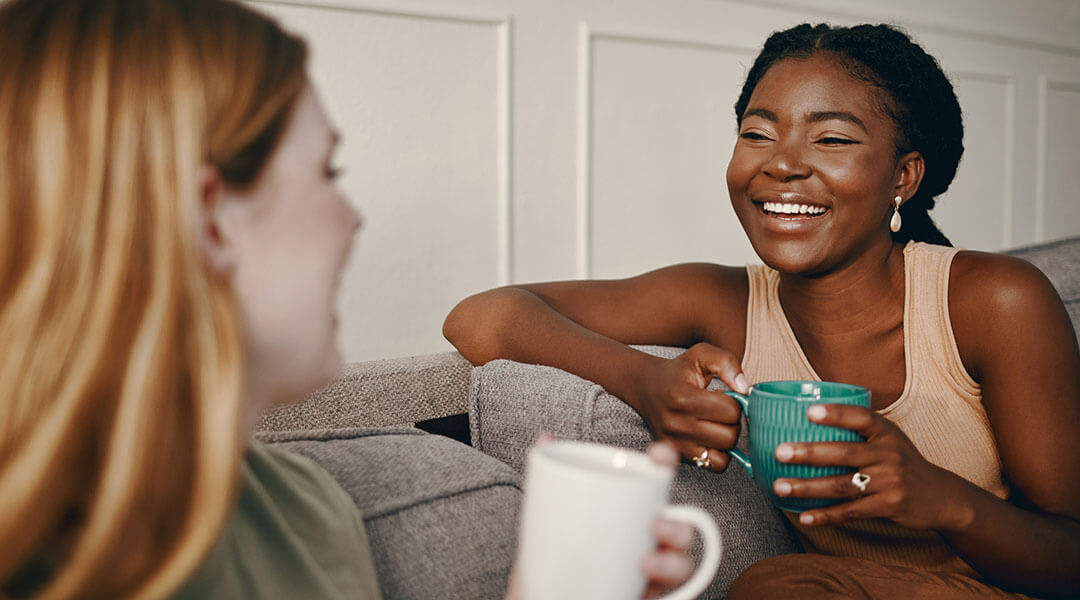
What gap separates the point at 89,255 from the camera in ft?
1.74

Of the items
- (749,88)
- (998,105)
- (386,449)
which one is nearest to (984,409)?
(749,88)

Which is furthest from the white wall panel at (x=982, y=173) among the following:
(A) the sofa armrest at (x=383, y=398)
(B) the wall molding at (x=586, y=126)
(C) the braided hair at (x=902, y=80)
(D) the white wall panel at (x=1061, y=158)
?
(A) the sofa armrest at (x=383, y=398)

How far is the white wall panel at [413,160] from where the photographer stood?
6.47 ft

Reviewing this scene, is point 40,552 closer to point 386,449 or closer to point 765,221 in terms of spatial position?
point 386,449

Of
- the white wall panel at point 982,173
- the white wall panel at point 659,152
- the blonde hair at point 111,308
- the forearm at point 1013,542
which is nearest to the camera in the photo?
the blonde hair at point 111,308

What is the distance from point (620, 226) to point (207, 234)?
6.46ft

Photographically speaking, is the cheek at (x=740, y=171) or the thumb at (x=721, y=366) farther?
the cheek at (x=740, y=171)

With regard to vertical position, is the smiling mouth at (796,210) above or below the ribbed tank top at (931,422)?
above

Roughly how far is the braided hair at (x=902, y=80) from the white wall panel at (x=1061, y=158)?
9.14 feet

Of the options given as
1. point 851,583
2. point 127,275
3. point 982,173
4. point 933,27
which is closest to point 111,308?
point 127,275

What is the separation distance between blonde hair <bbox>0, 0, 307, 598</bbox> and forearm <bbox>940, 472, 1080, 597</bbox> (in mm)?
884

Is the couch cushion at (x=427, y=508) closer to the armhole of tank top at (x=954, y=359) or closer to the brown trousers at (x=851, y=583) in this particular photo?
the brown trousers at (x=851, y=583)

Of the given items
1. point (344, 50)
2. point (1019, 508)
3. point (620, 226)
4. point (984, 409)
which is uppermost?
point (344, 50)

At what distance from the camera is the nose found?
134 centimetres
